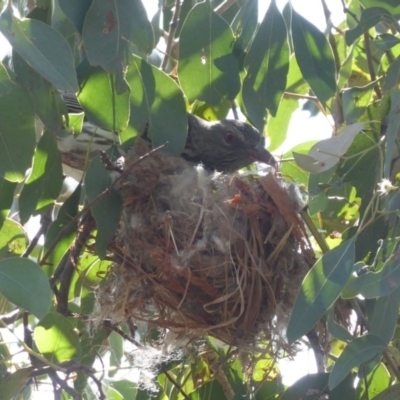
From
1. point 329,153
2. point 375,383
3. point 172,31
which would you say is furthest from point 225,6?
point 375,383

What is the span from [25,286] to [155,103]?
3.42 feet

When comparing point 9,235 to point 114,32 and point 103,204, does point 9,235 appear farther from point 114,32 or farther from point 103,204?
point 114,32

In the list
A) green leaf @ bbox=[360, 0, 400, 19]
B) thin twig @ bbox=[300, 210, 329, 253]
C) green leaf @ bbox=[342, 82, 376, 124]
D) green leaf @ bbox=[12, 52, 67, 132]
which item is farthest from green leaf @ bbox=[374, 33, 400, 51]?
green leaf @ bbox=[12, 52, 67, 132]

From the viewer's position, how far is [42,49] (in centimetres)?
276

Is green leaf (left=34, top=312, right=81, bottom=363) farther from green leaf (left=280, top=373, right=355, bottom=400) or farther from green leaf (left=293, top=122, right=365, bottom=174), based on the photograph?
green leaf (left=293, top=122, right=365, bottom=174)

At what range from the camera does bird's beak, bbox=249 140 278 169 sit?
174 inches

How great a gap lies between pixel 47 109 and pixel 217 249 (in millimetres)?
845

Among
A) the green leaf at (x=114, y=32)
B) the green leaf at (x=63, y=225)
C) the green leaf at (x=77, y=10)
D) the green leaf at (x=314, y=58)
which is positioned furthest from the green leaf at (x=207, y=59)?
the green leaf at (x=63, y=225)

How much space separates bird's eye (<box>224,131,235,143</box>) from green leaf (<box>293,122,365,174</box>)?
6.04 feet

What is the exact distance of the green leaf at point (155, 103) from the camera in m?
3.31

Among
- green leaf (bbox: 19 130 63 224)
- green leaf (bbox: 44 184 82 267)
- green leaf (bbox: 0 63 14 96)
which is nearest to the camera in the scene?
green leaf (bbox: 0 63 14 96)

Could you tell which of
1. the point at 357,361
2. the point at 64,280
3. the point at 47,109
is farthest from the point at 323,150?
the point at 64,280

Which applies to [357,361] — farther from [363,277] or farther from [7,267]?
[7,267]

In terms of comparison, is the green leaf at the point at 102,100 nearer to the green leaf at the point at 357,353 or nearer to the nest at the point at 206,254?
the nest at the point at 206,254
